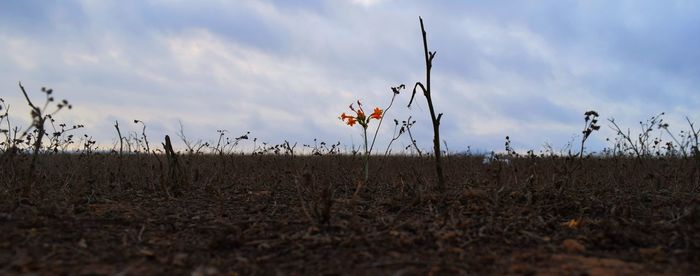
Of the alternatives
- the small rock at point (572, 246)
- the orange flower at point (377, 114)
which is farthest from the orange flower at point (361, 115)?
the small rock at point (572, 246)

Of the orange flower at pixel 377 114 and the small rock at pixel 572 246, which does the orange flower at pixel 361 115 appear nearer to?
the orange flower at pixel 377 114

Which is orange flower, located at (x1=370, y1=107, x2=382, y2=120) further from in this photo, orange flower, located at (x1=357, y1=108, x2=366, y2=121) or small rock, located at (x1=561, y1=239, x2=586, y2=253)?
small rock, located at (x1=561, y1=239, x2=586, y2=253)

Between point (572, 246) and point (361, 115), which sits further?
point (361, 115)

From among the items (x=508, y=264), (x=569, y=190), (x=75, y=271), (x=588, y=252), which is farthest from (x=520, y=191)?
(x=75, y=271)

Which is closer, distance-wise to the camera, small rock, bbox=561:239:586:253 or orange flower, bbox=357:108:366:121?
small rock, bbox=561:239:586:253

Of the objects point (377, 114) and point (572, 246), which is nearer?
point (572, 246)

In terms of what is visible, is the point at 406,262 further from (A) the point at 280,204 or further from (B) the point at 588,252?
(A) the point at 280,204

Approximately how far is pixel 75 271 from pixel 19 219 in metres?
1.54

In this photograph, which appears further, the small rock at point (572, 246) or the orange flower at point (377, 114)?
the orange flower at point (377, 114)

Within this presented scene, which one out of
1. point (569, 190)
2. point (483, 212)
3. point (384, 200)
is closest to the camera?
point (483, 212)

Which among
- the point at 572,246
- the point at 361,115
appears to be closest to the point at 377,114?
the point at 361,115

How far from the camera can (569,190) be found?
5.48 metres

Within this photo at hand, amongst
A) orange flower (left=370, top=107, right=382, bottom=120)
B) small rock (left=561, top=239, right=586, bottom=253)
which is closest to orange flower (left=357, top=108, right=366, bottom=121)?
orange flower (left=370, top=107, right=382, bottom=120)

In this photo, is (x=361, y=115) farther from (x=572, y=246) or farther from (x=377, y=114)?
(x=572, y=246)
